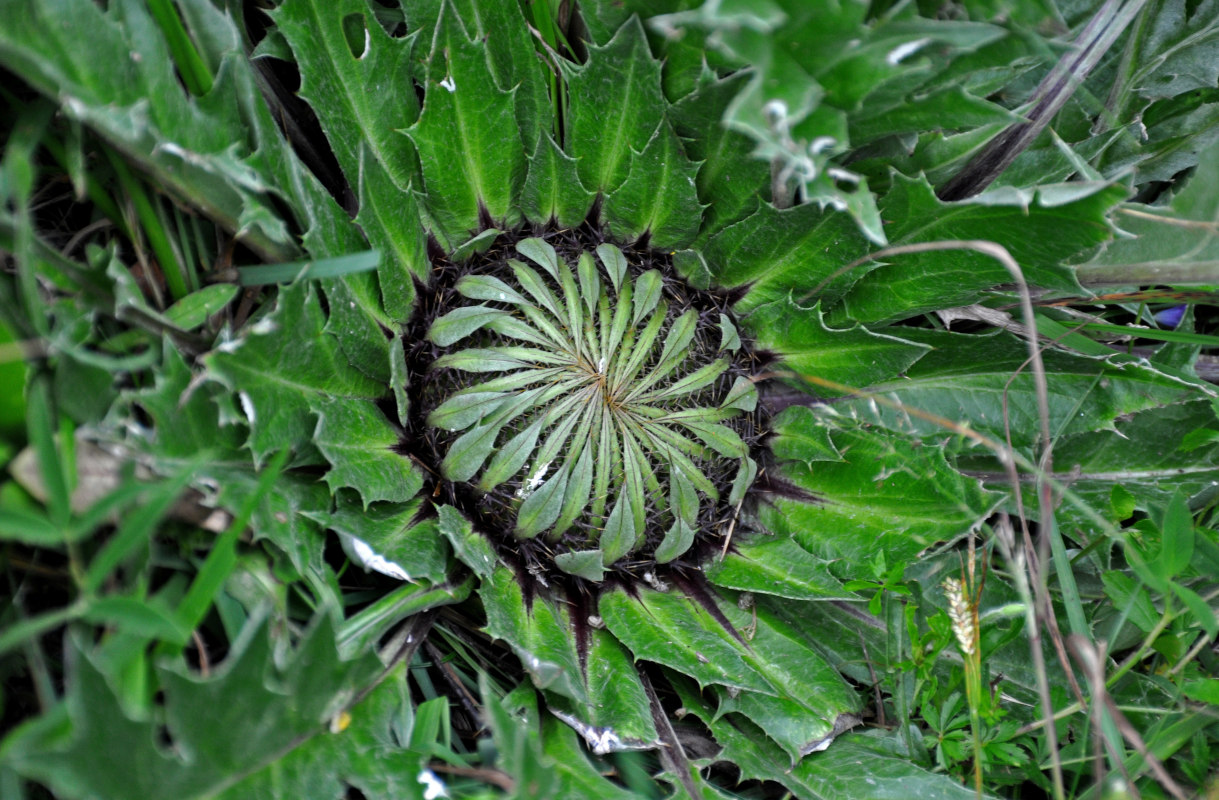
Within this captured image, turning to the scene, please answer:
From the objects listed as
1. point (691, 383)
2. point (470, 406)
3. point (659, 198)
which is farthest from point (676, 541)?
point (659, 198)

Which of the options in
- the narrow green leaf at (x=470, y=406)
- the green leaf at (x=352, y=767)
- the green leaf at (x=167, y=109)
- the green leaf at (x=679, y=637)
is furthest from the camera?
the green leaf at (x=679, y=637)

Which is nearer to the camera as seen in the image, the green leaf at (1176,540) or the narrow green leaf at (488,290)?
the green leaf at (1176,540)

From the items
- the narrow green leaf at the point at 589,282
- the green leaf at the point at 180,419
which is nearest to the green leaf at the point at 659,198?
the narrow green leaf at the point at 589,282

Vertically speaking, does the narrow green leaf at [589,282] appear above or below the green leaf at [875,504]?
above

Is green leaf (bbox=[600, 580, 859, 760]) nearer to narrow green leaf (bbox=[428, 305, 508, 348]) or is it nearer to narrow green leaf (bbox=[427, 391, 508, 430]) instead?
narrow green leaf (bbox=[427, 391, 508, 430])

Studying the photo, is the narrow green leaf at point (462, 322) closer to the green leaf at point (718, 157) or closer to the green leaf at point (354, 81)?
the green leaf at point (354, 81)

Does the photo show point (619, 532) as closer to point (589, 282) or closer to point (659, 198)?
point (589, 282)

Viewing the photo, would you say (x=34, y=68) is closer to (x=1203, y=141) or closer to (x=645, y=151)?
(x=645, y=151)
